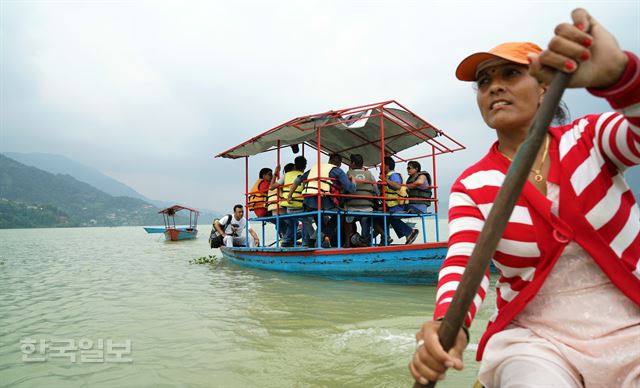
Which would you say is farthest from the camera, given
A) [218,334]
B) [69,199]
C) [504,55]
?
[69,199]

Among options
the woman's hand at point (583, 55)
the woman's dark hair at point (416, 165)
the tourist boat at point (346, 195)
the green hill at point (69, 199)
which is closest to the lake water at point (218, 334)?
the tourist boat at point (346, 195)

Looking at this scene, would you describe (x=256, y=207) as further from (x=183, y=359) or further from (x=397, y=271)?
(x=183, y=359)

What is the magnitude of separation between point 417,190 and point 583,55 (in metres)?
7.77

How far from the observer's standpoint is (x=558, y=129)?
138cm

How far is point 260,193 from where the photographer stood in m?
9.94

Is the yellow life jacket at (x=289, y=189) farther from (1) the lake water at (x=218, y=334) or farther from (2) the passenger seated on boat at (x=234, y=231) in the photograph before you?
(2) the passenger seated on boat at (x=234, y=231)

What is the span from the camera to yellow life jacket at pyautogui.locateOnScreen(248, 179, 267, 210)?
9.94 m

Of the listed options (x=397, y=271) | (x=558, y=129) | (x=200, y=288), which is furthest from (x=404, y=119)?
(x=558, y=129)

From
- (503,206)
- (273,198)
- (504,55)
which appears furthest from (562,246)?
(273,198)

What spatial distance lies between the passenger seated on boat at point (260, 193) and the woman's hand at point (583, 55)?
9.19 meters

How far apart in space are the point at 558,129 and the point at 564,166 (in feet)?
0.67

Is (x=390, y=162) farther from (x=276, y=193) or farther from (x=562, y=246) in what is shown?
(x=562, y=246)

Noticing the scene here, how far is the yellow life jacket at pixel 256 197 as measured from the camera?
9.94 metres

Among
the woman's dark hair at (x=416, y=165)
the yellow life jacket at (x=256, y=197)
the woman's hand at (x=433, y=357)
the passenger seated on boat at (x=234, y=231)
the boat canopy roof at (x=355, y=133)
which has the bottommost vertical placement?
the woman's hand at (x=433, y=357)
